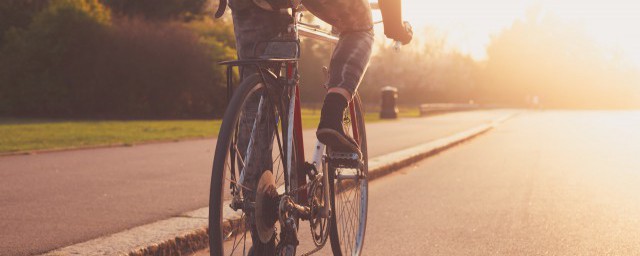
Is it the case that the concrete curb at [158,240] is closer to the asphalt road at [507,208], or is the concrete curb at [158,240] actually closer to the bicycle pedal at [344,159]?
the asphalt road at [507,208]

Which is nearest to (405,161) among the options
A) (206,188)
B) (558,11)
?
(206,188)

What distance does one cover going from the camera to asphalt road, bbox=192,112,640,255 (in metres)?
4.78

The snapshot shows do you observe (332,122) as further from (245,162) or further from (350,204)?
(350,204)

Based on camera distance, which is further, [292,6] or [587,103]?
[587,103]

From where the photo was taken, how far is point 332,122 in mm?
3055

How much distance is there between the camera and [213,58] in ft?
96.8

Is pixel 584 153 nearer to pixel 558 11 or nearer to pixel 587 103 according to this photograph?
pixel 587 103

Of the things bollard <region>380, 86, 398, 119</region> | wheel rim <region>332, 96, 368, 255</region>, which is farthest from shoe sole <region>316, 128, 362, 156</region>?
bollard <region>380, 86, 398, 119</region>

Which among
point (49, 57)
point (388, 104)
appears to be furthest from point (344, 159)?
point (388, 104)

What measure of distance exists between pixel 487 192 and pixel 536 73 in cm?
7732

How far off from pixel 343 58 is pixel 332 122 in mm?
305

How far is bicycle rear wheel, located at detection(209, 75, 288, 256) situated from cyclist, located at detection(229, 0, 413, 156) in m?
0.20

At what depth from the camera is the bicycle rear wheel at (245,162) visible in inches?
95.7

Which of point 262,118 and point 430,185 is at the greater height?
point 262,118
